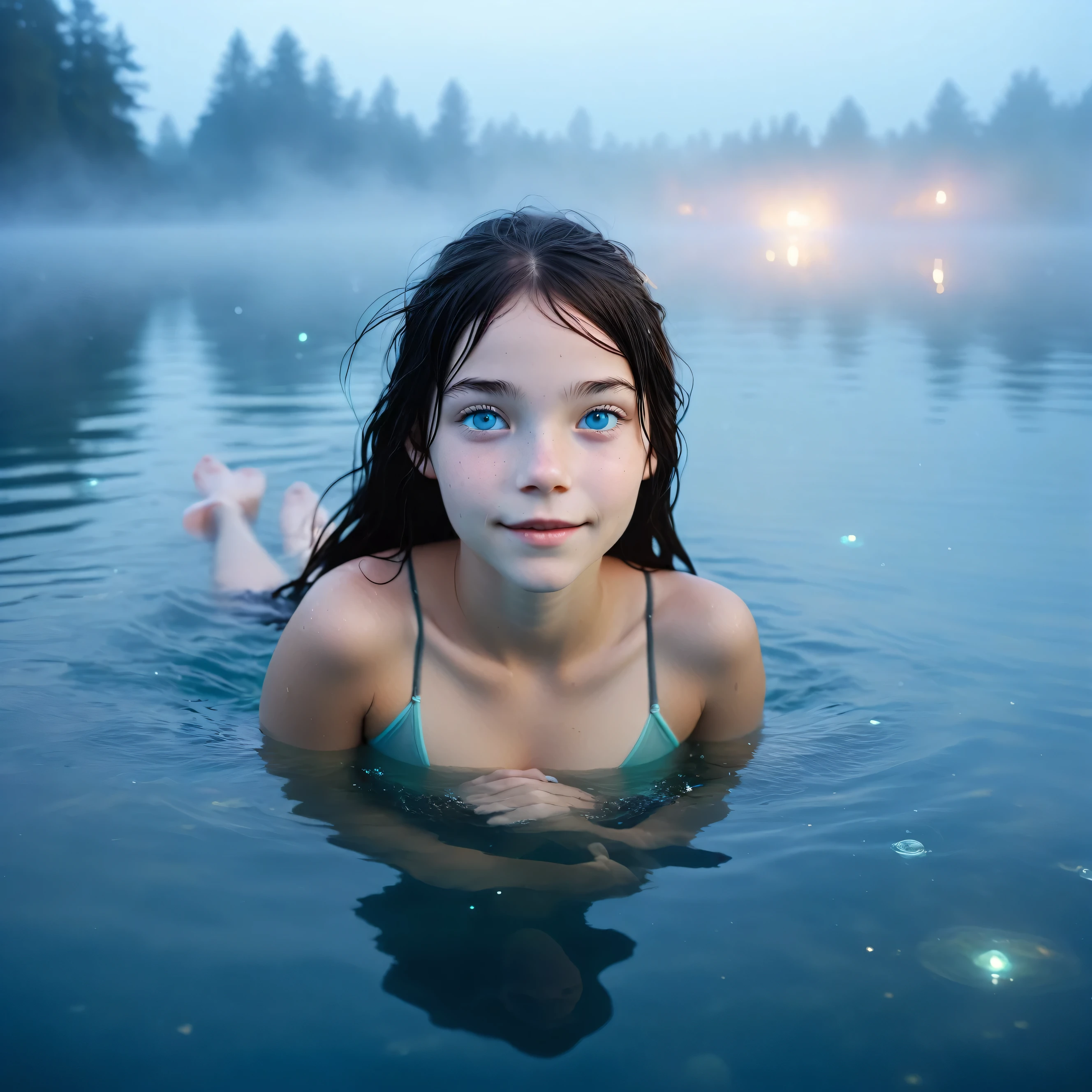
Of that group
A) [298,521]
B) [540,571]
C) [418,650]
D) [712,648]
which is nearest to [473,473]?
[540,571]

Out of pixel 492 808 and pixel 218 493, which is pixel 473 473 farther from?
pixel 218 493

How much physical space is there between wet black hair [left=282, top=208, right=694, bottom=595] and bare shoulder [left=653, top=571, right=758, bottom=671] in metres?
0.18

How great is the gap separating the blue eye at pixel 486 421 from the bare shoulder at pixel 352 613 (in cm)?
56

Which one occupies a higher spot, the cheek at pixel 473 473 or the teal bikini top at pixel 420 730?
the cheek at pixel 473 473

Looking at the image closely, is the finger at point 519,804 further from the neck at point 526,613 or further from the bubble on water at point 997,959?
the bubble on water at point 997,959

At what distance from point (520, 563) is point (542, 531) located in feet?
0.26

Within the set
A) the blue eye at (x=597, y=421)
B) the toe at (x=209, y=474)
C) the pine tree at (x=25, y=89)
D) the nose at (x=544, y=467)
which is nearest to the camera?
the nose at (x=544, y=467)

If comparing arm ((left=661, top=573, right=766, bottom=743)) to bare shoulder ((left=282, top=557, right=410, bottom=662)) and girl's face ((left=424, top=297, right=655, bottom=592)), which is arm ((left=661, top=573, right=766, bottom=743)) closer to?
girl's face ((left=424, top=297, right=655, bottom=592))

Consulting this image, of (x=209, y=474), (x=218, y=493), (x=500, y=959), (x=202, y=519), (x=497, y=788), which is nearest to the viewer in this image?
(x=500, y=959)

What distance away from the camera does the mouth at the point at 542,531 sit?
2254 millimetres

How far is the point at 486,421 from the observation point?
90.5 inches

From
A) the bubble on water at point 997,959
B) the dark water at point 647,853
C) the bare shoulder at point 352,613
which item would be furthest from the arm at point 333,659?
the bubble on water at point 997,959

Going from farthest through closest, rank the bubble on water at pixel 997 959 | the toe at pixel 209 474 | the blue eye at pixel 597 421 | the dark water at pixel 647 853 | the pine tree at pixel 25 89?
the pine tree at pixel 25 89
the toe at pixel 209 474
the blue eye at pixel 597 421
the bubble on water at pixel 997 959
the dark water at pixel 647 853

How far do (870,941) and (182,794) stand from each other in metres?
1.54
